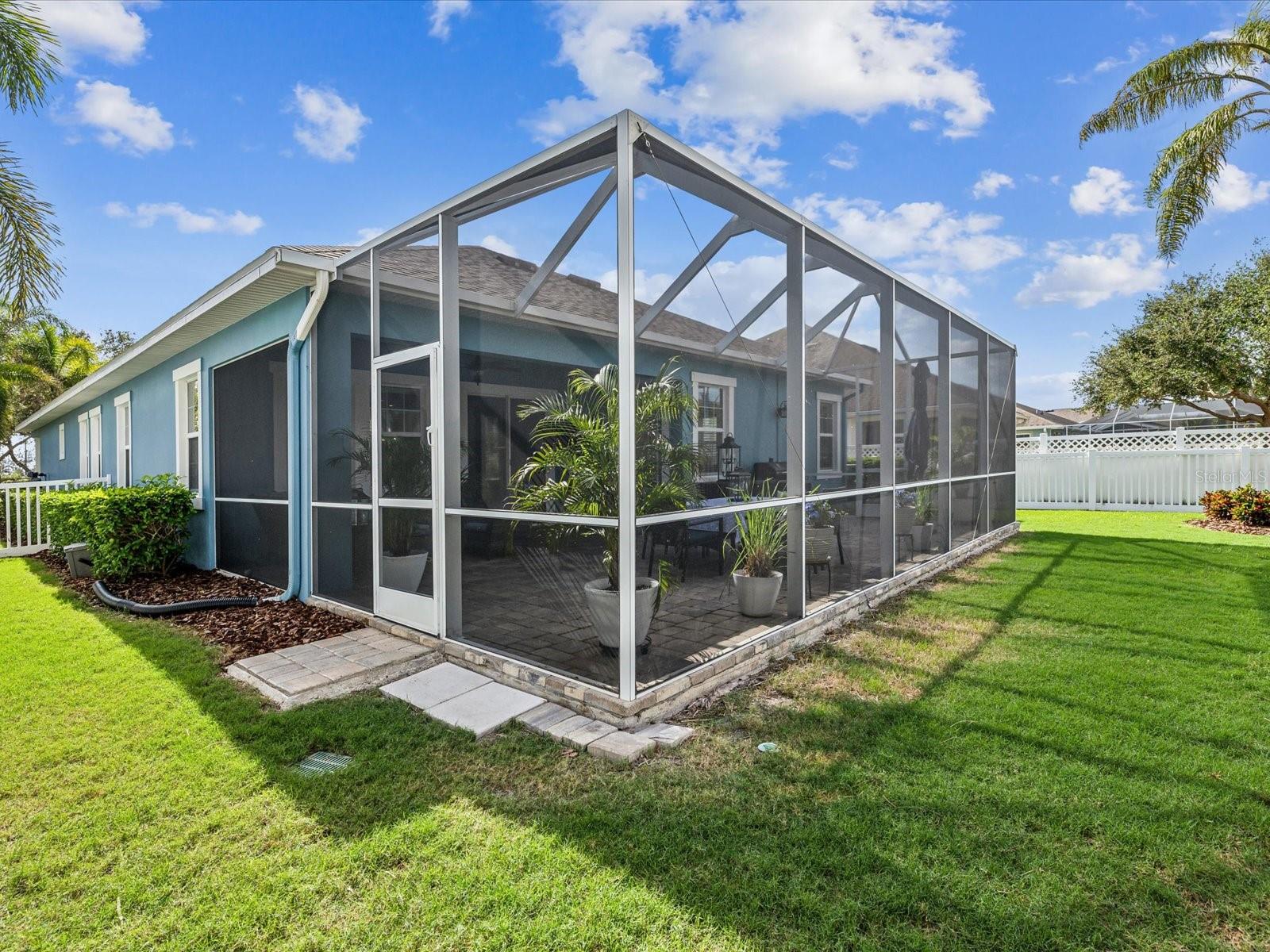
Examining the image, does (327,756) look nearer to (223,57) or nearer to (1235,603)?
(1235,603)

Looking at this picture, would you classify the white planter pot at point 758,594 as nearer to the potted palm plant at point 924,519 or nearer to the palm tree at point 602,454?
the palm tree at point 602,454

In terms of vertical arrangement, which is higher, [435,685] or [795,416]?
[795,416]

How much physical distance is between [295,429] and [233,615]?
1.65m

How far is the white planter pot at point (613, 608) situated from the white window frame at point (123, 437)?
33.3ft

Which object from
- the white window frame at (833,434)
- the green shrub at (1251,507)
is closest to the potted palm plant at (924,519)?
the white window frame at (833,434)

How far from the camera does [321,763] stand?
2838 millimetres

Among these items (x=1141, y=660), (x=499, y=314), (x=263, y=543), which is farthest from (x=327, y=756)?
(x=1141, y=660)

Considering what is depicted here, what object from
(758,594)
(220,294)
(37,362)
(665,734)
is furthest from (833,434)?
(37,362)

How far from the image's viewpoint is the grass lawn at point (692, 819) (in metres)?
1.84

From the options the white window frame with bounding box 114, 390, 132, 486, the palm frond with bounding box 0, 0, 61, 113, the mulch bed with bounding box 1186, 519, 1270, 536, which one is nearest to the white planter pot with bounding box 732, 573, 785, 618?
the palm frond with bounding box 0, 0, 61, 113

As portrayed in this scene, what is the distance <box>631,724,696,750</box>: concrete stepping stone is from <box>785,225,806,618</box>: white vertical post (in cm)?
161

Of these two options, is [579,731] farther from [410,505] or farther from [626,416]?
[410,505]

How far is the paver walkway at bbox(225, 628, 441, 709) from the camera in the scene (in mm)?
3643

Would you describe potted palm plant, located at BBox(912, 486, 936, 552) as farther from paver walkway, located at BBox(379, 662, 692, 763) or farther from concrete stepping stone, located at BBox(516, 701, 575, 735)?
concrete stepping stone, located at BBox(516, 701, 575, 735)
